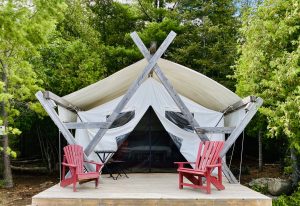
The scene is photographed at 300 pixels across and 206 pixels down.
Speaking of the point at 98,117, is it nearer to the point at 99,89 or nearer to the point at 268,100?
the point at 99,89

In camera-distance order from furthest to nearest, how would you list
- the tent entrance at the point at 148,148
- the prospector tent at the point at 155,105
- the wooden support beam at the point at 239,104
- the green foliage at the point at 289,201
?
the tent entrance at the point at 148,148 < the prospector tent at the point at 155,105 < the green foliage at the point at 289,201 < the wooden support beam at the point at 239,104

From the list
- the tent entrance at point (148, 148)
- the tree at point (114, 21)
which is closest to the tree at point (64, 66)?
the tent entrance at point (148, 148)

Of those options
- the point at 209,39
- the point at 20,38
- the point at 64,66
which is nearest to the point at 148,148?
the point at 64,66

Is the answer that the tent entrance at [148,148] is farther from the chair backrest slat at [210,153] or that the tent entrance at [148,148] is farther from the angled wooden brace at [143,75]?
the chair backrest slat at [210,153]

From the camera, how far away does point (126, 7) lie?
14.9 metres

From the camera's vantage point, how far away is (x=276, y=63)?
724 cm

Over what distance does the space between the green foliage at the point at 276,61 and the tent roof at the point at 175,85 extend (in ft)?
2.51

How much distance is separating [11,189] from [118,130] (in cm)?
304

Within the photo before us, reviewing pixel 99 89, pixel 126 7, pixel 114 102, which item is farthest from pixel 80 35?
pixel 99 89

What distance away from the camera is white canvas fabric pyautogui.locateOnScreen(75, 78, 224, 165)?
884 centimetres

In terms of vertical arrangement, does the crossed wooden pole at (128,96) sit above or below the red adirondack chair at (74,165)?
above

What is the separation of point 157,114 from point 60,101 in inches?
101

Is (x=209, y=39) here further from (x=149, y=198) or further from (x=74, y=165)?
(x=149, y=198)

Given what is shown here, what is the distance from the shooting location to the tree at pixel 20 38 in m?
7.47
